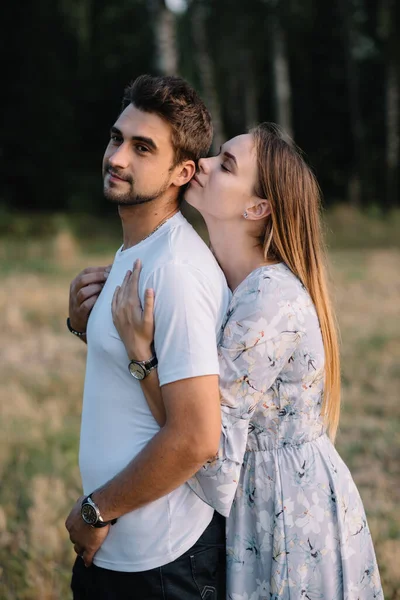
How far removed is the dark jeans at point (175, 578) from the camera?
2.12 meters

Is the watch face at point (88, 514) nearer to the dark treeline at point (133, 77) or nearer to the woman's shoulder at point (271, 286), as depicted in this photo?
the woman's shoulder at point (271, 286)

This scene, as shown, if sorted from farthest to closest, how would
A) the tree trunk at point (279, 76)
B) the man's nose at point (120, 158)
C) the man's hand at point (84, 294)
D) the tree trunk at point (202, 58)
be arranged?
the tree trunk at point (279, 76) < the tree trunk at point (202, 58) < the man's hand at point (84, 294) < the man's nose at point (120, 158)

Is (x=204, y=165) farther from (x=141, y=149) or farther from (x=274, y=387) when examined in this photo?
(x=274, y=387)

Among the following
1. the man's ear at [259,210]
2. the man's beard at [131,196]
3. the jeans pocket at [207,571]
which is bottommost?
→ the jeans pocket at [207,571]

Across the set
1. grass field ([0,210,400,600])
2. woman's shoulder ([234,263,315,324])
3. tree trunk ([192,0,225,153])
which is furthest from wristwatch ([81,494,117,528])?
tree trunk ([192,0,225,153])

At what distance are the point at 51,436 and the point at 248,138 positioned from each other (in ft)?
11.0

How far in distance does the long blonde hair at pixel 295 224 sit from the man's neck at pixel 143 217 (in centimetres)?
30

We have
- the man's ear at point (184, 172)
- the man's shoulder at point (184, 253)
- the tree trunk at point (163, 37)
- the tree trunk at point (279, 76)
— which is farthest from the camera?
the tree trunk at point (279, 76)

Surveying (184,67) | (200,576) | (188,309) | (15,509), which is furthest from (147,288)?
(184,67)

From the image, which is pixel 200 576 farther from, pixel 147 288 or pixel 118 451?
pixel 147 288

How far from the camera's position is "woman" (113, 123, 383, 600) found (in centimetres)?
214

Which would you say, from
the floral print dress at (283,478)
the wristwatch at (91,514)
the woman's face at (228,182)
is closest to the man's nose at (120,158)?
the woman's face at (228,182)

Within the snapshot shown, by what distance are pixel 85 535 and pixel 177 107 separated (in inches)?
48.6

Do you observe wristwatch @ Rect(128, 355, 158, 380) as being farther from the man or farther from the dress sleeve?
the dress sleeve
